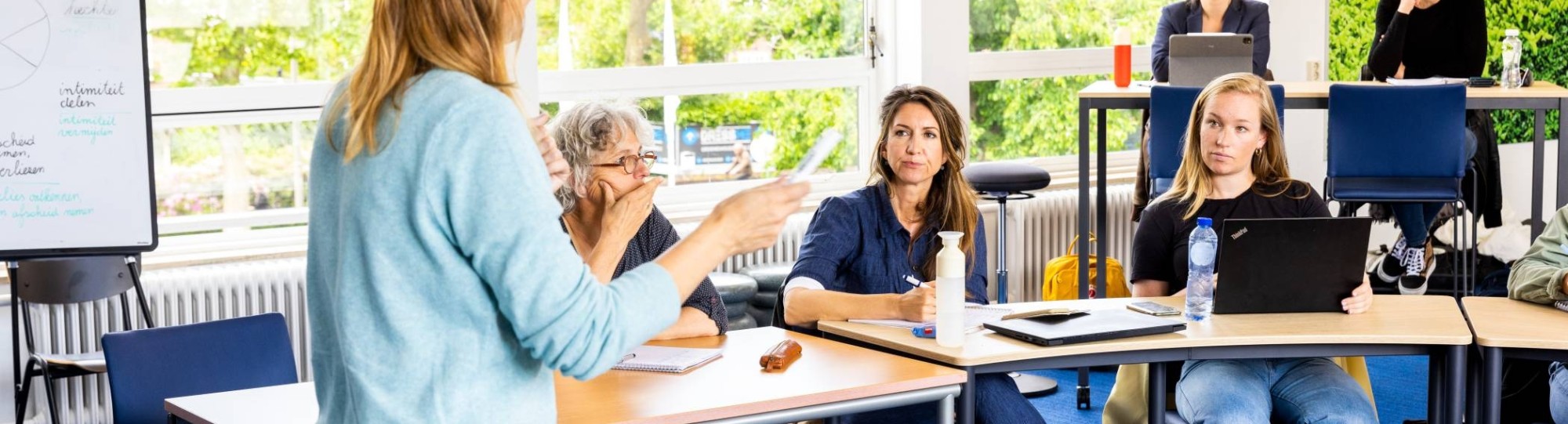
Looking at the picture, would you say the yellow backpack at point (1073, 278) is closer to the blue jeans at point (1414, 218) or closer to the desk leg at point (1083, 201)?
the desk leg at point (1083, 201)

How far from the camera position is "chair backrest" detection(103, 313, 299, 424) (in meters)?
2.91

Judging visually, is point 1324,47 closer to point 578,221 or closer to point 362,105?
point 578,221

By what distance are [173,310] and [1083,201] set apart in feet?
9.55

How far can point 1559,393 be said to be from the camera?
10.2ft

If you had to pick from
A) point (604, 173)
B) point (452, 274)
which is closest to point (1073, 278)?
point (604, 173)

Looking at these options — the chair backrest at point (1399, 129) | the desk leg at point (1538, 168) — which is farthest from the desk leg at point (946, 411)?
the desk leg at point (1538, 168)

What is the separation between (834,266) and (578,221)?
1.79 feet

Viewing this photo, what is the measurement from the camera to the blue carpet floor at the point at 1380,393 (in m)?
4.54

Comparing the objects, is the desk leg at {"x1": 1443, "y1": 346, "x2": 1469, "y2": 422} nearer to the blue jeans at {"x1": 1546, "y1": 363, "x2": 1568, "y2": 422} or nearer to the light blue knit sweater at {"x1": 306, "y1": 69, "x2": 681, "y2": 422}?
the blue jeans at {"x1": 1546, "y1": 363, "x2": 1568, "y2": 422}

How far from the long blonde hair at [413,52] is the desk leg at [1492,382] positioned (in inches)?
82.9

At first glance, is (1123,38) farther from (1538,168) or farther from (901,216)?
(901,216)

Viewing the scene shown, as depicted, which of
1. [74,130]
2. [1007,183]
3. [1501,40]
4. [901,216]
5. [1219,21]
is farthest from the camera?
[1501,40]

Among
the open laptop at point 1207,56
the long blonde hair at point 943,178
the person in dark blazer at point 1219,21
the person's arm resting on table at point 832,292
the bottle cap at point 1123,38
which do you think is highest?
the person in dark blazer at point 1219,21

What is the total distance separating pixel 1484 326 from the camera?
9.53ft
